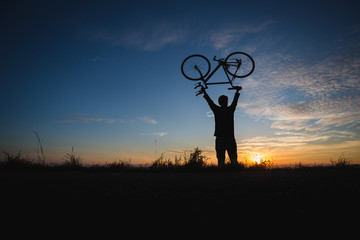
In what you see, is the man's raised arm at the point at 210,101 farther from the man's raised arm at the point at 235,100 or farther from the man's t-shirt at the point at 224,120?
the man's raised arm at the point at 235,100

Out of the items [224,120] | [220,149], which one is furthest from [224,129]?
[220,149]

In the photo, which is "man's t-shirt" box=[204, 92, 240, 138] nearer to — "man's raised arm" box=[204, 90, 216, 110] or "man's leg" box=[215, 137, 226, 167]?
"man's raised arm" box=[204, 90, 216, 110]

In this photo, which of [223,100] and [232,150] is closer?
[232,150]

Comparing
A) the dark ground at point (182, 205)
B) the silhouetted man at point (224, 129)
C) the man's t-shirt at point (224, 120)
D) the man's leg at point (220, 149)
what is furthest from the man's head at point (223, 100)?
the dark ground at point (182, 205)

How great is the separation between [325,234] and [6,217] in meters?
1.79

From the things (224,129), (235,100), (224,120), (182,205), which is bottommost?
(182,205)

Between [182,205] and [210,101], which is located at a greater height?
[210,101]

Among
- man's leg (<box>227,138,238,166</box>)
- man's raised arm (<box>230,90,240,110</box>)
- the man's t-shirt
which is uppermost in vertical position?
man's raised arm (<box>230,90,240,110</box>)

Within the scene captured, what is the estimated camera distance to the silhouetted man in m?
6.41

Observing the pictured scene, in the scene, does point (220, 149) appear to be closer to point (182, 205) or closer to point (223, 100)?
point (223, 100)

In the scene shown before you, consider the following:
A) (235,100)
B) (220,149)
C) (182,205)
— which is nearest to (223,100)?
(235,100)

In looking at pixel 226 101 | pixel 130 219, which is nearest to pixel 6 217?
pixel 130 219

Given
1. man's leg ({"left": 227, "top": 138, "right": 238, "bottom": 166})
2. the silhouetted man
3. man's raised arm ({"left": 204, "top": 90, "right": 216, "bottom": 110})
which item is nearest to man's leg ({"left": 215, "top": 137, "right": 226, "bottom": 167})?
the silhouetted man

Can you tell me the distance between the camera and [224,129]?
256 inches
